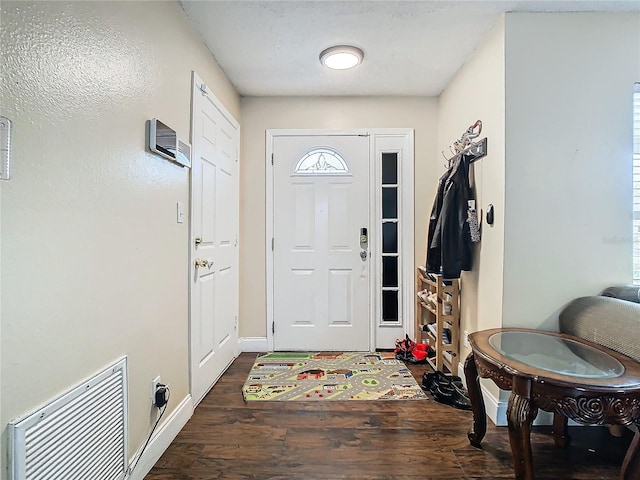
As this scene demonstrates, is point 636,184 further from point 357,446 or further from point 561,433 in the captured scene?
point 357,446

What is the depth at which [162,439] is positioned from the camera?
1.54m

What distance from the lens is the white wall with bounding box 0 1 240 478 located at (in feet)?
2.73

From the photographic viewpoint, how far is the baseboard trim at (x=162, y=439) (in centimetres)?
136

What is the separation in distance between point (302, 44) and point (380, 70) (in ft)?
2.17

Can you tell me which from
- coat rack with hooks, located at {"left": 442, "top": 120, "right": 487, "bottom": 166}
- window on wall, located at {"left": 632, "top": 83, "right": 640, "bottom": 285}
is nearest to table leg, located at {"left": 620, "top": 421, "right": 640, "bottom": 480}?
window on wall, located at {"left": 632, "top": 83, "right": 640, "bottom": 285}

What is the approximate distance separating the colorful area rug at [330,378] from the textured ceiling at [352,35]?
2.31m

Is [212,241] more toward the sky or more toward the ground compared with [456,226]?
more toward the ground

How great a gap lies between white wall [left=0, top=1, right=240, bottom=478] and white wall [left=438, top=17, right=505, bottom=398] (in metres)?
1.79

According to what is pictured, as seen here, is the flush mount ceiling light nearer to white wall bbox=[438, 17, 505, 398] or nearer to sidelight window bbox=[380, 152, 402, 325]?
white wall bbox=[438, 17, 505, 398]

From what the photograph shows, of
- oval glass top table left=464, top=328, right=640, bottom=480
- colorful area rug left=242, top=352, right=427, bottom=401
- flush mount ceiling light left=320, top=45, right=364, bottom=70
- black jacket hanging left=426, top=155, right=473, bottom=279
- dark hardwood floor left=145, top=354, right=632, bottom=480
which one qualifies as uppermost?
flush mount ceiling light left=320, top=45, right=364, bottom=70

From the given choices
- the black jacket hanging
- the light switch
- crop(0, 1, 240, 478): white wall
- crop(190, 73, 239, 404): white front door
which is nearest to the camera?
crop(0, 1, 240, 478): white wall

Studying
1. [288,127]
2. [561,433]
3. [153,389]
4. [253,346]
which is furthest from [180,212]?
[561,433]

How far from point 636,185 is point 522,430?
1.52 meters

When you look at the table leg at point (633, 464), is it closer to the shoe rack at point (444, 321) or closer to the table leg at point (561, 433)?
the table leg at point (561, 433)
